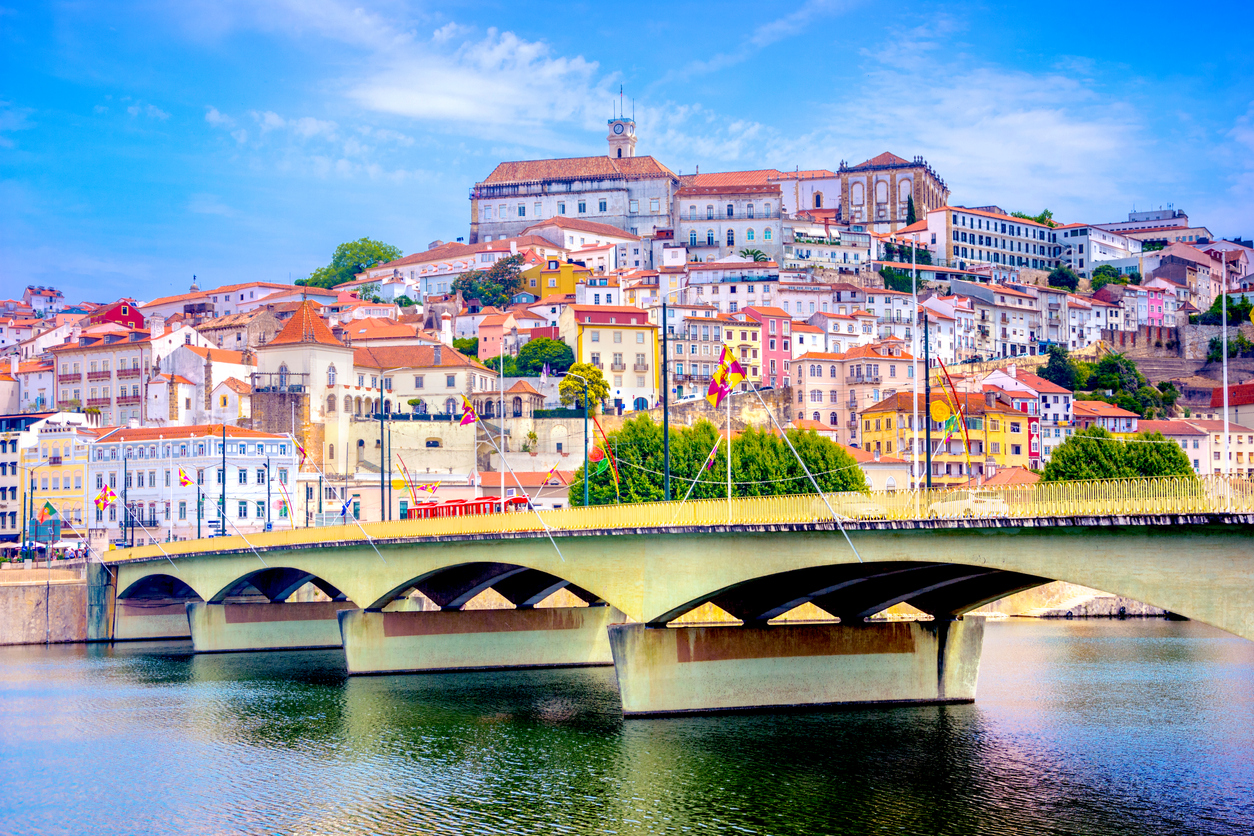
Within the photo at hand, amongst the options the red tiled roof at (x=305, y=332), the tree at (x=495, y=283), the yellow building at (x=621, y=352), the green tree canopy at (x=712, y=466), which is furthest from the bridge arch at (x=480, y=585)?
the tree at (x=495, y=283)

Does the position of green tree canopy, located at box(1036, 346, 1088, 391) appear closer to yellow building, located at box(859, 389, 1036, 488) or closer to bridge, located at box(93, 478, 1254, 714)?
yellow building, located at box(859, 389, 1036, 488)

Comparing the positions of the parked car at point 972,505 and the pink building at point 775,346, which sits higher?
the pink building at point 775,346

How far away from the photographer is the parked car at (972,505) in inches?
1179

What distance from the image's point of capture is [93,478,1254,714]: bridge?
1054 inches

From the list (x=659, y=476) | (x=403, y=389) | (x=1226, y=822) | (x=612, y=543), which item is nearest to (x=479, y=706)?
(x=612, y=543)

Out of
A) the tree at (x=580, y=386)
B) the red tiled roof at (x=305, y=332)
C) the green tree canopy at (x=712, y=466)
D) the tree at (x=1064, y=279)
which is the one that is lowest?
the green tree canopy at (x=712, y=466)

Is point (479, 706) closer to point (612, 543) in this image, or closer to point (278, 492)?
point (612, 543)

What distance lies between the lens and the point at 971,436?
10700cm

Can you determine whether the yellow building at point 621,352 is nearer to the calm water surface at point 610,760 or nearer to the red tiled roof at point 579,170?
the red tiled roof at point 579,170

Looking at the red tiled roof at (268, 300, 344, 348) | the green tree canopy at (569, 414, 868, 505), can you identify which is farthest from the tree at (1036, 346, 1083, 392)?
the red tiled roof at (268, 300, 344, 348)

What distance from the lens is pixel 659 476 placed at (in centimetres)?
7912

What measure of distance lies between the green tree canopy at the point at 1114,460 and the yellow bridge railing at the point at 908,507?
37063mm

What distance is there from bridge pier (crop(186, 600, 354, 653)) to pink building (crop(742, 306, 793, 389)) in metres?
70.0

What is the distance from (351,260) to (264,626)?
418 ft
